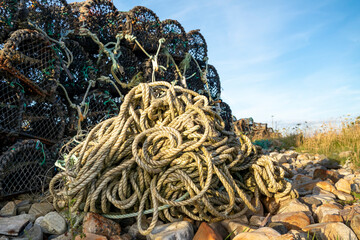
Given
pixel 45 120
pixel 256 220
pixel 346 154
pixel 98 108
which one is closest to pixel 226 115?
pixel 346 154

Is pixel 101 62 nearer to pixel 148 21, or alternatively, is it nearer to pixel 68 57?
pixel 68 57

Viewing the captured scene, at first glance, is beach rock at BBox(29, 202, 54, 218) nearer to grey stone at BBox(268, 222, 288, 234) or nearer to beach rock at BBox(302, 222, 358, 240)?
grey stone at BBox(268, 222, 288, 234)

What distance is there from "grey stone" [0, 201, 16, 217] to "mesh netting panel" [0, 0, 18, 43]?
1.53 meters

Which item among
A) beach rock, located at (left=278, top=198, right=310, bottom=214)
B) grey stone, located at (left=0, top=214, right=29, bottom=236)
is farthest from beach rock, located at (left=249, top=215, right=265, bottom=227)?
grey stone, located at (left=0, top=214, right=29, bottom=236)

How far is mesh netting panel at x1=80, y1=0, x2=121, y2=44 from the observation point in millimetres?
3318

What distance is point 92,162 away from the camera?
186 centimetres

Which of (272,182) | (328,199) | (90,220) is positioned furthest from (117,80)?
(328,199)

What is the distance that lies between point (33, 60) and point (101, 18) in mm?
1330

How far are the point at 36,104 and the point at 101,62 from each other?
3.52 ft

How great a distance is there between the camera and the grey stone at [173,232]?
4.82 feet

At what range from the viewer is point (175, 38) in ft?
14.3

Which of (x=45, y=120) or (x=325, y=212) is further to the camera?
(x=45, y=120)

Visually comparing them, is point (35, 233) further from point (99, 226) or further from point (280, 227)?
point (280, 227)

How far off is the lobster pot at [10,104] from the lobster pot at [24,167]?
0.17 m
